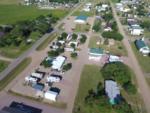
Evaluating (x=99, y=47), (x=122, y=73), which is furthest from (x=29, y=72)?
(x=99, y=47)

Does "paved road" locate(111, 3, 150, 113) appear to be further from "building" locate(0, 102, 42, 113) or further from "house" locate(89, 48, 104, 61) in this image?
"building" locate(0, 102, 42, 113)

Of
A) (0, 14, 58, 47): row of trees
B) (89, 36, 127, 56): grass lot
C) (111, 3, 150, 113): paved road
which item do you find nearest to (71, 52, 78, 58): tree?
(89, 36, 127, 56): grass lot

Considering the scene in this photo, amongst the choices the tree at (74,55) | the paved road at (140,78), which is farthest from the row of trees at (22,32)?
the paved road at (140,78)

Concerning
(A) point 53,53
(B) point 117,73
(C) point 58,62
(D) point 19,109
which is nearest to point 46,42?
(A) point 53,53

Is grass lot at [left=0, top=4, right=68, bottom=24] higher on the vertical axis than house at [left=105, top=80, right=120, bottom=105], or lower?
higher

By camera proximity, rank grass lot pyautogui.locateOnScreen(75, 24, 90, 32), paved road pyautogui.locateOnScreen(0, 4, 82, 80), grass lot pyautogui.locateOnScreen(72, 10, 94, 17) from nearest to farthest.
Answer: paved road pyautogui.locateOnScreen(0, 4, 82, 80)
grass lot pyautogui.locateOnScreen(75, 24, 90, 32)
grass lot pyautogui.locateOnScreen(72, 10, 94, 17)

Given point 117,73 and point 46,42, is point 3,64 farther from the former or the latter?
point 117,73

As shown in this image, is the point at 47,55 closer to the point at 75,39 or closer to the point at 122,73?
the point at 75,39
